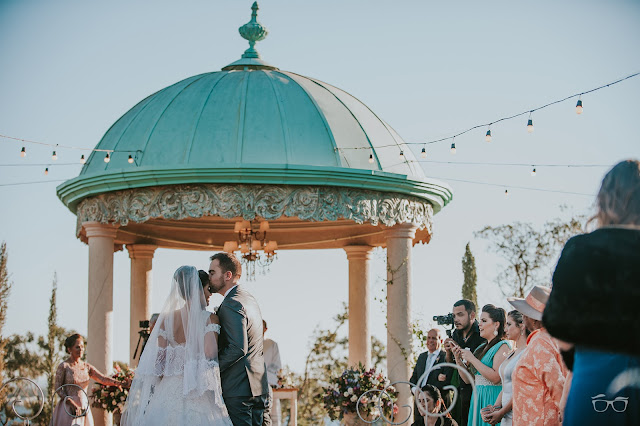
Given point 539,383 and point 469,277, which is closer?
point 539,383

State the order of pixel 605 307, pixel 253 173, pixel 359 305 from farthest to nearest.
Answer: pixel 359 305
pixel 253 173
pixel 605 307

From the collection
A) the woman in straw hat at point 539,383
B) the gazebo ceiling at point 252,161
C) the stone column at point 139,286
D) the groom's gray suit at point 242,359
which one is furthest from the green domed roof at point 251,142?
the woman in straw hat at point 539,383

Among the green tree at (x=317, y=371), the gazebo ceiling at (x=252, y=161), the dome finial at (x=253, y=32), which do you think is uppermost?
the dome finial at (x=253, y=32)

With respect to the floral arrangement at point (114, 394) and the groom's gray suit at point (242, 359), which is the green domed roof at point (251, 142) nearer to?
the floral arrangement at point (114, 394)

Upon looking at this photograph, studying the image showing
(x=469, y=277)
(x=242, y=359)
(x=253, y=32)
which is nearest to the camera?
(x=242, y=359)

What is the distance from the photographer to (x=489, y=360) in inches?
343

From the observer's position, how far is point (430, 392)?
11.0 metres

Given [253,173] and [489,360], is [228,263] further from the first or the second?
[253,173]

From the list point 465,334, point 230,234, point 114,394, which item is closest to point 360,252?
point 230,234

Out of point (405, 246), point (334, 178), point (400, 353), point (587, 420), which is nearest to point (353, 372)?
point (400, 353)

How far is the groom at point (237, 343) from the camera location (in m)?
8.46

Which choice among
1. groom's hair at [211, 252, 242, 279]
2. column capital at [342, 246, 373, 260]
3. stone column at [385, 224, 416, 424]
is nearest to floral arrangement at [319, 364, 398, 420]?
stone column at [385, 224, 416, 424]

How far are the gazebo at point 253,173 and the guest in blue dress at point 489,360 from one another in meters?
5.60

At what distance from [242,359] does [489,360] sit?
242 cm
